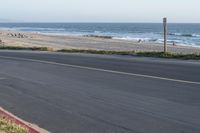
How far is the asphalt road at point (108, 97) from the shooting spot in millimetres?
9531

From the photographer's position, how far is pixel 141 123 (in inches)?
372

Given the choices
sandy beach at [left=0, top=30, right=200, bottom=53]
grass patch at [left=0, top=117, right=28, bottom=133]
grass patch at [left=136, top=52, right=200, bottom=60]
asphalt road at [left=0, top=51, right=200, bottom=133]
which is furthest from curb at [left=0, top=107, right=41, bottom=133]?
sandy beach at [left=0, top=30, right=200, bottom=53]

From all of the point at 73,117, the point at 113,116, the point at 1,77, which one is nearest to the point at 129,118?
the point at 113,116

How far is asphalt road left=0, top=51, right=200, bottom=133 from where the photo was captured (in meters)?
9.53

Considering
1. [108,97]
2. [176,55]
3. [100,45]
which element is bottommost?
[100,45]

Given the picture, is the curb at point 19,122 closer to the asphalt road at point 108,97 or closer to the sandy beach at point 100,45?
the asphalt road at point 108,97

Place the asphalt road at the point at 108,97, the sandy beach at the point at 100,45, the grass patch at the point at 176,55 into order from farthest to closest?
the sandy beach at the point at 100,45
the grass patch at the point at 176,55
the asphalt road at the point at 108,97

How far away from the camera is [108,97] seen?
40.1 feet

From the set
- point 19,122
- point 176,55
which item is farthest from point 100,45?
point 19,122

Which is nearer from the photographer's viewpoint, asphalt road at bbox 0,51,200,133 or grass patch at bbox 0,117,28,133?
grass patch at bbox 0,117,28,133

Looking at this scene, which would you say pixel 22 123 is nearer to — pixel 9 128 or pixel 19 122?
pixel 19 122

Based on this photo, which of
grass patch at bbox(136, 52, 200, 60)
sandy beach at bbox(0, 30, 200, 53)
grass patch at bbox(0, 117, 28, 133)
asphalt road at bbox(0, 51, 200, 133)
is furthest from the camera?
sandy beach at bbox(0, 30, 200, 53)

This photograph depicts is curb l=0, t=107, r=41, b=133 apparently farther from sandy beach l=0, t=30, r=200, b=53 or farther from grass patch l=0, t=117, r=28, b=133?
sandy beach l=0, t=30, r=200, b=53

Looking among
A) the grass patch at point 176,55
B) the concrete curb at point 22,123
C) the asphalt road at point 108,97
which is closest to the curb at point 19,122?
the concrete curb at point 22,123
